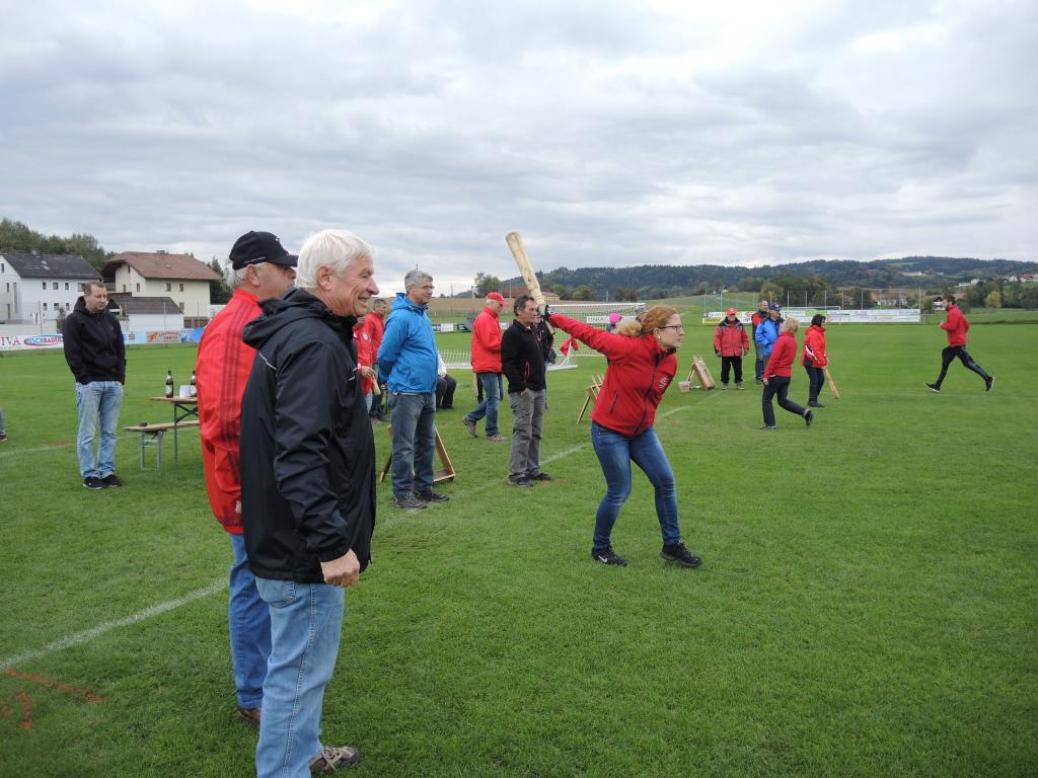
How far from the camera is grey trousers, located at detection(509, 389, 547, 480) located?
29.1 ft

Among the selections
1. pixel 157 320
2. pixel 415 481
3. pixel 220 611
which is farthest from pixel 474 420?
pixel 157 320

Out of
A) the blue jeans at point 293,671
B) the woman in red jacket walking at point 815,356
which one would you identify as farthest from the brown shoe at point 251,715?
the woman in red jacket walking at point 815,356

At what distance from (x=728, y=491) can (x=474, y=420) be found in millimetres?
5288

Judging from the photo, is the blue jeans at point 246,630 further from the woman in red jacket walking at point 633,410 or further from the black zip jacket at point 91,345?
the black zip jacket at point 91,345

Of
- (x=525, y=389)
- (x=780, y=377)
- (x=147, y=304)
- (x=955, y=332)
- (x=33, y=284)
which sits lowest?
(x=780, y=377)

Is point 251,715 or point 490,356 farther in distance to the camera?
point 490,356

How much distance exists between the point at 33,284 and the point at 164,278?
1253 cm

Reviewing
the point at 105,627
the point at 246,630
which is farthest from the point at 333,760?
the point at 105,627

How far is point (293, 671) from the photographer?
8.68ft

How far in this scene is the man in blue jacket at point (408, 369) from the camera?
25.0ft

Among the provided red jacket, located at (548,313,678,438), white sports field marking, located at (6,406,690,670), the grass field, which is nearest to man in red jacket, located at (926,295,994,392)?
the grass field

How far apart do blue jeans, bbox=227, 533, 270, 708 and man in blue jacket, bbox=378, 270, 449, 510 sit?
3.99 metres

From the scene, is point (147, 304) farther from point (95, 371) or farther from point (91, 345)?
point (91, 345)

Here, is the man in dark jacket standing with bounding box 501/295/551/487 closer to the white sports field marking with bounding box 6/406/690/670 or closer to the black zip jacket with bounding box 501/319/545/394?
the black zip jacket with bounding box 501/319/545/394
